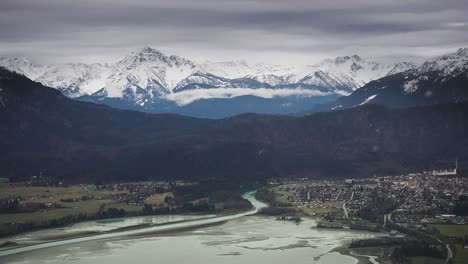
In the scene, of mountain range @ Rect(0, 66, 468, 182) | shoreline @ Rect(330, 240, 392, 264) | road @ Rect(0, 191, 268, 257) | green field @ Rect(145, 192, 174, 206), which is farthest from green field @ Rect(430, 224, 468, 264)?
mountain range @ Rect(0, 66, 468, 182)

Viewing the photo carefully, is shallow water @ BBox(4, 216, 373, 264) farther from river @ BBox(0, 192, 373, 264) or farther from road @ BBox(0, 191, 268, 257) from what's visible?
road @ BBox(0, 191, 268, 257)

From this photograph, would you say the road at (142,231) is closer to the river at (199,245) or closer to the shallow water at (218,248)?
the river at (199,245)

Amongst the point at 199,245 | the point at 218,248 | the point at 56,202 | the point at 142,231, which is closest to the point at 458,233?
the point at 218,248

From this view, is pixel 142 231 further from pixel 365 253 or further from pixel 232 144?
pixel 232 144

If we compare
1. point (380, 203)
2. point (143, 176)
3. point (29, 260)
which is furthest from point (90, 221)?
point (143, 176)

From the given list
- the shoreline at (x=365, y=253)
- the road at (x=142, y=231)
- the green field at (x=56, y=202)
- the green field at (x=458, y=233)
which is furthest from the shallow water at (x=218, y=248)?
the green field at (x=56, y=202)
